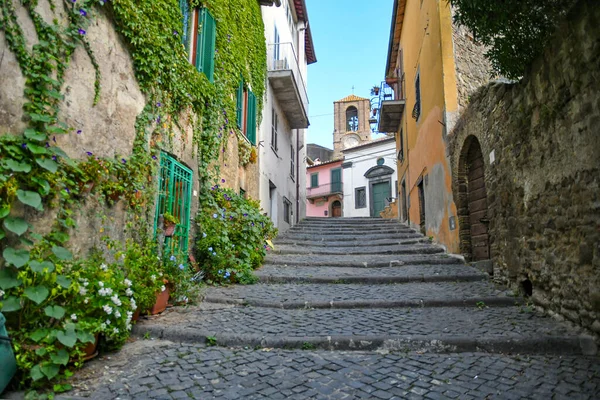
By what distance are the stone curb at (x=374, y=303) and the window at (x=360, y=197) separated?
26.2 metres

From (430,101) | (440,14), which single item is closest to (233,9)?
(440,14)

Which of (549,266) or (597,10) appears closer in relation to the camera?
(597,10)

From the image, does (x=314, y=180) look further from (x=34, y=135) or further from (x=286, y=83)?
(x=34, y=135)

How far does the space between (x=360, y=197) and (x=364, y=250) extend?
21915 mm

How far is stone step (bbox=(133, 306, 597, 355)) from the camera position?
3.68 m

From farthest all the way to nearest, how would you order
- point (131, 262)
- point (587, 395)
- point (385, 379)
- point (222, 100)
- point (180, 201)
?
1. point (222, 100)
2. point (180, 201)
3. point (131, 262)
4. point (385, 379)
5. point (587, 395)

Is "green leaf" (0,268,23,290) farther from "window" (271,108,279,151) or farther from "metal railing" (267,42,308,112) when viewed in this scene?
"metal railing" (267,42,308,112)

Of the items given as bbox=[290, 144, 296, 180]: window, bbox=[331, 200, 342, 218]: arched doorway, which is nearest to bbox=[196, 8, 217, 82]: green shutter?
bbox=[290, 144, 296, 180]: window

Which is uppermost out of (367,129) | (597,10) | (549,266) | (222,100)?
(367,129)

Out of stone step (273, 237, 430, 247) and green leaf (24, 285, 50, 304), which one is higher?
stone step (273, 237, 430, 247)

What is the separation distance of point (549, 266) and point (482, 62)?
6.08m

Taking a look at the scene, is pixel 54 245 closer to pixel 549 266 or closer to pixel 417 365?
pixel 417 365

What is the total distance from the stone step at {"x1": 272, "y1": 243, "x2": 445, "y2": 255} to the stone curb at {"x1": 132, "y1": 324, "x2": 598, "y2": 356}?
546cm

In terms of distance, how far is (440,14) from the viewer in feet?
28.5
